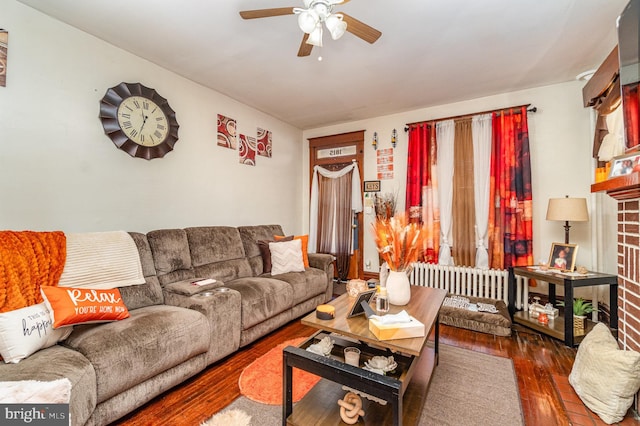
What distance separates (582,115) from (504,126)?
0.73 meters

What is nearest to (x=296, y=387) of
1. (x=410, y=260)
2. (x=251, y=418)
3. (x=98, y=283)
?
(x=251, y=418)

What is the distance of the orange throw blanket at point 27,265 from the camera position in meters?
1.47

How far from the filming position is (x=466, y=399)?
5.73 ft

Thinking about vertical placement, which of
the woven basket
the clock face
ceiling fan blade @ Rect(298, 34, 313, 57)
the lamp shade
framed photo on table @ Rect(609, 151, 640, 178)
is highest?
ceiling fan blade @ Rect(298, 34, 313, 57)

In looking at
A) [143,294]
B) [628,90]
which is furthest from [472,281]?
[143,294]

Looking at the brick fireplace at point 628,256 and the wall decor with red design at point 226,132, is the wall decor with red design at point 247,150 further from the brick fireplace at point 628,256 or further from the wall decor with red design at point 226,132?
the brick fireplace at point 628,256

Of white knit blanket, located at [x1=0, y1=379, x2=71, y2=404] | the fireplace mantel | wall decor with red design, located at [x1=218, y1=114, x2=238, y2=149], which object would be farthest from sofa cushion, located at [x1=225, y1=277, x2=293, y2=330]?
the fireplace mantel

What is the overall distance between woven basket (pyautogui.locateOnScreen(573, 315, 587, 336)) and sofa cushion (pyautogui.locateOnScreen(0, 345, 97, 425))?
3.58 meters

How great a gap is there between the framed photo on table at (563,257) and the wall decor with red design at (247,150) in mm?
3712

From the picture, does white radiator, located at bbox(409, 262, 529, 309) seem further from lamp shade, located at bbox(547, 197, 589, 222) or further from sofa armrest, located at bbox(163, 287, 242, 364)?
sofa armrest, located at bbox(163, 287, 242, 364)

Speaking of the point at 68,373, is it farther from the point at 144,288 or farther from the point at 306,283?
the point at 306,283

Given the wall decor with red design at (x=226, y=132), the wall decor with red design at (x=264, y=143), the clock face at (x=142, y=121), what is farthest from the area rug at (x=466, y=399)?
the wall decor with red design at (x=264, y=143)

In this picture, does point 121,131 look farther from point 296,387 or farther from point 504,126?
point 504,126

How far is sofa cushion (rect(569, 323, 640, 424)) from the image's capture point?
1540 mm
